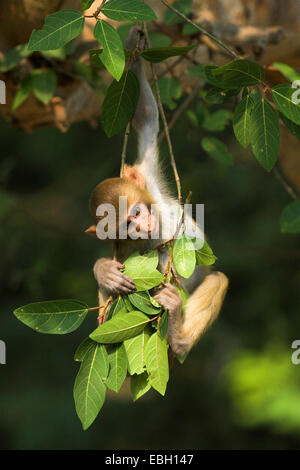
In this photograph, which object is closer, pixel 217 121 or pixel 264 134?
pixel 264 134

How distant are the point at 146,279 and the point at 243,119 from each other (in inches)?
18.0

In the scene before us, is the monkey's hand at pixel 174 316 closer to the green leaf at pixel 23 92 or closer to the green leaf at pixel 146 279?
the green leaf at pixel 146 279

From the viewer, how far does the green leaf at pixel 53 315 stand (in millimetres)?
1354

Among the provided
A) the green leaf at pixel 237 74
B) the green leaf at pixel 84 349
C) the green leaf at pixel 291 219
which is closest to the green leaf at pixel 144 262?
the green leaf at pixel 84 349

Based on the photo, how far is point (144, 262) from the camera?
1517 millimetres

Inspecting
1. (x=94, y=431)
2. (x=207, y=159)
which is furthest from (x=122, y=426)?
(x=207, y=159)

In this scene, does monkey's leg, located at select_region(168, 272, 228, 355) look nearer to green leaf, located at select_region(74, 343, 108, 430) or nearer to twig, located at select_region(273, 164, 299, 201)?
green leaf, located at select_region(74, 343, 108, 430)

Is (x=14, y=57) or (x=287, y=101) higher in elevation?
(x=14, y=57)

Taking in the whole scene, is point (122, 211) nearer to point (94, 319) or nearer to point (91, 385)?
point (91, 385)

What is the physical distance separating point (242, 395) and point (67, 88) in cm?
292

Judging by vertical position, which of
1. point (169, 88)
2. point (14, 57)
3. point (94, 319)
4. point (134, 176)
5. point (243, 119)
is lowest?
point (94, 319)

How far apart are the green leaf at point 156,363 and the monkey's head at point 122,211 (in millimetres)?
427

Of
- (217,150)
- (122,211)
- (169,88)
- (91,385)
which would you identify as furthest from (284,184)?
(91,385)

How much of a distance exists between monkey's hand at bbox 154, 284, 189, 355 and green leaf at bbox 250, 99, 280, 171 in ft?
1.31
